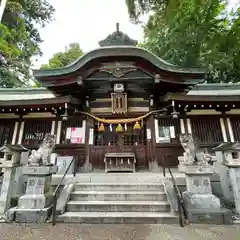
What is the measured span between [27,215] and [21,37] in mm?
14557

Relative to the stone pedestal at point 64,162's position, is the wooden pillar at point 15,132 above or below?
above

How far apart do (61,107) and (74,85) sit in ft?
4.13

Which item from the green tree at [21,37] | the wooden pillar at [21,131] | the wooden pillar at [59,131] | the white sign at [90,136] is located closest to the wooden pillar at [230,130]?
the white sign at [90,136]

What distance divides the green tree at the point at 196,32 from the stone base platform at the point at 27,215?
10755 millimetres

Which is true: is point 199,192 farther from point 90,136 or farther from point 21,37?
point 21,37

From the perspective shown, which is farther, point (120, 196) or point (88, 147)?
point (88, 147)

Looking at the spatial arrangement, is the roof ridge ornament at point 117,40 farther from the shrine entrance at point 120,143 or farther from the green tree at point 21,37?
the green tree at point 21,37

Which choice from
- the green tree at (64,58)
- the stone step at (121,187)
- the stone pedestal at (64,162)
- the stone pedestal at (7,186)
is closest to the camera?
the stone pedestal at (7,186)

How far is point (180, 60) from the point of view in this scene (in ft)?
47.6

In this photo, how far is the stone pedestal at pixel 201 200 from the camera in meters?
3.74

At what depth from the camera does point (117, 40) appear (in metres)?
8.81

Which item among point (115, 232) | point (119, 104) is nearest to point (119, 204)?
point (115, 232)

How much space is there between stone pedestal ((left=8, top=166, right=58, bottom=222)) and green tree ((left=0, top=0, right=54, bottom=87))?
10919mm

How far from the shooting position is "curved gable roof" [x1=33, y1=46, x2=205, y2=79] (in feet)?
24.6
